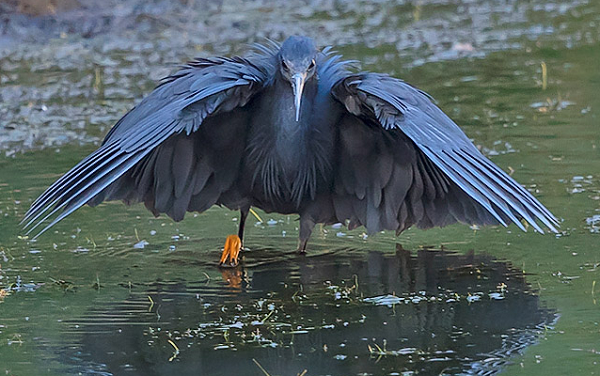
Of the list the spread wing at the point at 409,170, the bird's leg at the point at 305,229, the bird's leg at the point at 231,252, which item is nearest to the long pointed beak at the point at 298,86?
the spread wing at the point at 409,170

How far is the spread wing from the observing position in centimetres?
495

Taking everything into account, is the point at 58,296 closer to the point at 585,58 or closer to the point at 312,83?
the point at 312,83

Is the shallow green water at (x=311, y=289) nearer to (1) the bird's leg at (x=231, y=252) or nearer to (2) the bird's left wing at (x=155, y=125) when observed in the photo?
(1) the bird's leg at (x=231, y=252)

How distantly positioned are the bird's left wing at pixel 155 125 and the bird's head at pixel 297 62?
0.16 metres

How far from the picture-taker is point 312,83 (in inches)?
219

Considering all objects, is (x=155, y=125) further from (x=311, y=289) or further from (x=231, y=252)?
(x=311, y=289)

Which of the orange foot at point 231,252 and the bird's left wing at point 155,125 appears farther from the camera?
the orange foot at point 231,252

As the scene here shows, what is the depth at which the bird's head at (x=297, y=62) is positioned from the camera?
5271 millimetres

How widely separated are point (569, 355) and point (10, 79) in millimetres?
7164

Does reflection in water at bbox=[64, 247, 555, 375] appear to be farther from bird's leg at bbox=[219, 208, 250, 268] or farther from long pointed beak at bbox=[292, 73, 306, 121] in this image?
long pointed beak at bbox=[292, 73, 306, 121]

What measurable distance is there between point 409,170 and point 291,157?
0.59 meters

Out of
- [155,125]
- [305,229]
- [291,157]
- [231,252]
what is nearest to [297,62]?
[291,157]

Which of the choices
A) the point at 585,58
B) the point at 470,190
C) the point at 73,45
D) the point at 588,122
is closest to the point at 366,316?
the point at 470,190

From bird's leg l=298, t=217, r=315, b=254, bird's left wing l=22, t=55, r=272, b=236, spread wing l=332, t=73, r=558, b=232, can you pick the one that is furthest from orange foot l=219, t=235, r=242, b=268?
bird's left wing l=22, t=55, r=272, b=236
